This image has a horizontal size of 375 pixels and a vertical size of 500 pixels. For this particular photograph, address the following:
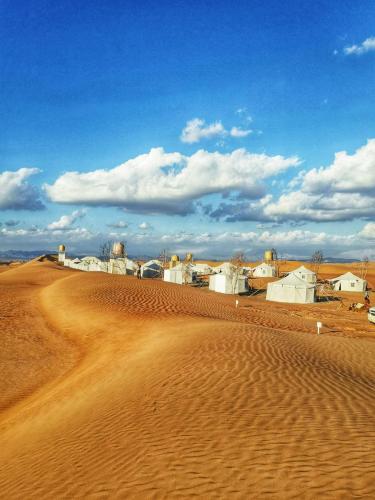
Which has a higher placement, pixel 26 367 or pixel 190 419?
pixel 190 419

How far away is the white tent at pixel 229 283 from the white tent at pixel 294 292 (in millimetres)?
7018

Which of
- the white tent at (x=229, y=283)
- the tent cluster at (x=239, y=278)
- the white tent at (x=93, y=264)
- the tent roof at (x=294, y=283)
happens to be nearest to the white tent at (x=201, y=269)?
the tent cluster at (x=239, y=278)

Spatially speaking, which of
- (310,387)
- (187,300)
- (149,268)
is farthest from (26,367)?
(149,268)

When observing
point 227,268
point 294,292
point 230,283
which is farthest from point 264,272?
point 294,292

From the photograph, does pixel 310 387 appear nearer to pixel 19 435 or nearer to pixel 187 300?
pixel 19 435

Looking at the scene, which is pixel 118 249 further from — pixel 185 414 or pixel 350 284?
pixel 185 414

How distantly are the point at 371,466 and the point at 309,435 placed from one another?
4.03 feet

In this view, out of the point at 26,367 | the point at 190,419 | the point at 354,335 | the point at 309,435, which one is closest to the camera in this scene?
the point at 309,435

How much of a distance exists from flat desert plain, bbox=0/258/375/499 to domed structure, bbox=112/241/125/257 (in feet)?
240

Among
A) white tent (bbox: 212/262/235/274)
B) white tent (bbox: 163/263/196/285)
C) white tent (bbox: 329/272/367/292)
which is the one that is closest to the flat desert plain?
white tent (bbox: 212/262/235/274)

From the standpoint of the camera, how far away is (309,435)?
649cm

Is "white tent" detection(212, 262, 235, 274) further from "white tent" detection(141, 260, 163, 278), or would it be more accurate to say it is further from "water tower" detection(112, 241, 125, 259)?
"water tower" detection(112, 241, 125, 259)

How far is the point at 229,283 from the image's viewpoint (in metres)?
51.8

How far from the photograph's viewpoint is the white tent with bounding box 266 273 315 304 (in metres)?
45.0
